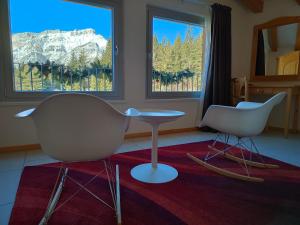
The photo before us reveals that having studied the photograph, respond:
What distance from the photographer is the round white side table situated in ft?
5.34

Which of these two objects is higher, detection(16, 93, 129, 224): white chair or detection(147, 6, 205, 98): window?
detection(147, 6, 205, 98): window

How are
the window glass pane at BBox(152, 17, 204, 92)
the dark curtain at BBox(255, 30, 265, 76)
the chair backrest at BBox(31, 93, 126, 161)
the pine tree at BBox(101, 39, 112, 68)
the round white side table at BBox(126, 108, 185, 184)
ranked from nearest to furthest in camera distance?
1. the chair backrest at BBox(31, 93, 126, 161)
2. the round white side table at BBox(126, 108, 185, 184)
3. the pine tree at BBox(101, 39, 112, 68)
4. the window glass pane at BBox(152, 17, 204, 92)
5. the dark curtain at BBox(255, 30, 265, 76)

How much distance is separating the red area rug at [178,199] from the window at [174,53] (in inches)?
69.2

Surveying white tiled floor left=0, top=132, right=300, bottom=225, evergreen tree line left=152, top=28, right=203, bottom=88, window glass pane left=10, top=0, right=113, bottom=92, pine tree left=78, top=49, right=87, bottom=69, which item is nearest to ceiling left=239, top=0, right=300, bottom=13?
→ evergreen tree line left=152, top=28, right=203, bottom=88

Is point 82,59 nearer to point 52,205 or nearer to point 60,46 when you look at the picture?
point 60,46

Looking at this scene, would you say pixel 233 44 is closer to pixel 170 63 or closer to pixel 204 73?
pixel 204 73

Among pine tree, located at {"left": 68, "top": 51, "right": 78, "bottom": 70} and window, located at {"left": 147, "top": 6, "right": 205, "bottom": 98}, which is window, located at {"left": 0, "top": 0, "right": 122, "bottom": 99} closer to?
pine tree, located at {"left": 68, "top": 51, "right": 78, "bottom": 70}

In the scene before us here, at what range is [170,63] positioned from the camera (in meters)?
3.50

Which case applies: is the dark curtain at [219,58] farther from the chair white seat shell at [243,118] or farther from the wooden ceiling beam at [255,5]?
the chair white seat shell at [243,118]

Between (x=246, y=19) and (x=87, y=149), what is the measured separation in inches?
166

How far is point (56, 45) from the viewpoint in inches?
106

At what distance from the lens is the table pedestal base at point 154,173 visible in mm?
1731

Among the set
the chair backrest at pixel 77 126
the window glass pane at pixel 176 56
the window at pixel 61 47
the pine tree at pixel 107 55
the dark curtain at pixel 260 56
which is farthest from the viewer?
the dark curtain at pixel 260 56

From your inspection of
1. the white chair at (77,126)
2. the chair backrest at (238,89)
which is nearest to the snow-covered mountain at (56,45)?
the white chair at (77,126)
